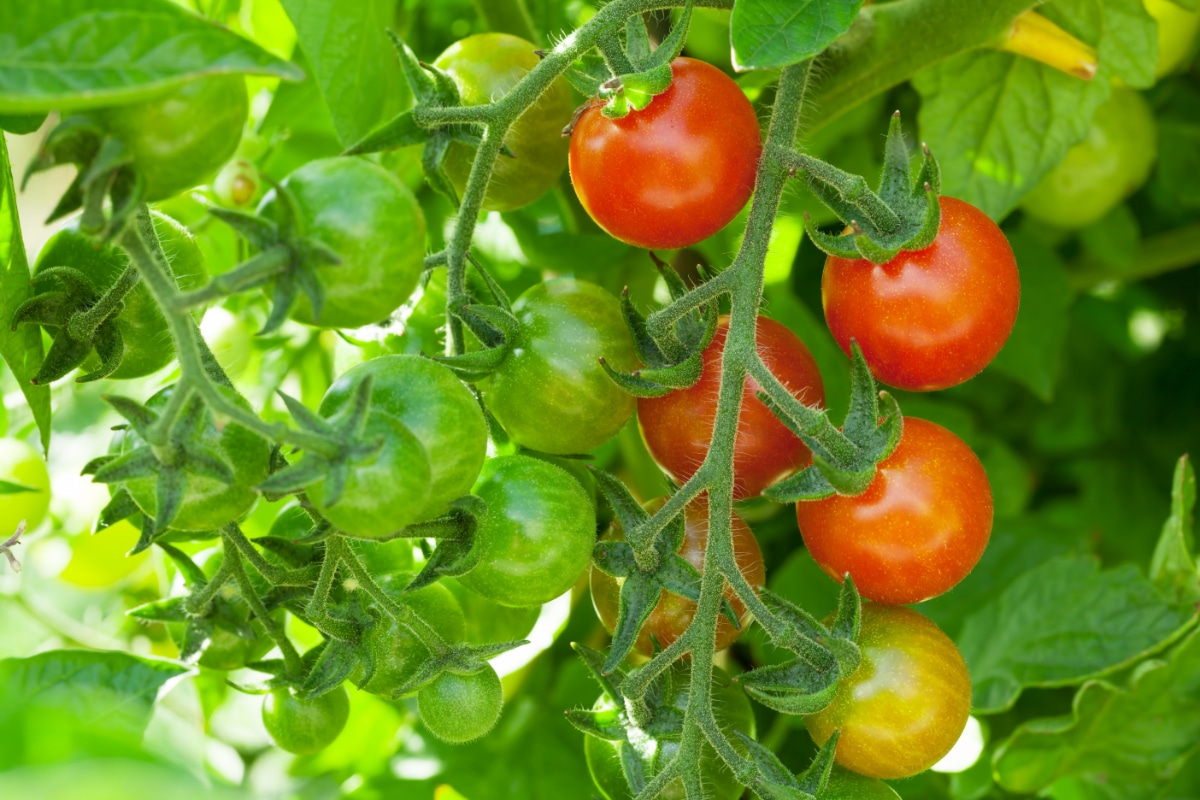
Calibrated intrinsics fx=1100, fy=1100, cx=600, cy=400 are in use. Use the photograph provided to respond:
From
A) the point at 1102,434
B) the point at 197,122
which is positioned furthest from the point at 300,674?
the point at 1102,434

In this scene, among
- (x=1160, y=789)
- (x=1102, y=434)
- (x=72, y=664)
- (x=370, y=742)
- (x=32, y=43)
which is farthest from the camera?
(x=1102, y=434)

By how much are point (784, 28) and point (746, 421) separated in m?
0.22

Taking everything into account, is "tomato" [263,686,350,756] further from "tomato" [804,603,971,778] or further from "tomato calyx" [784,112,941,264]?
"tomato calyx" [784,112,941,264]

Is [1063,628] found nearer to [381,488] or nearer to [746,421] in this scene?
[746,421]

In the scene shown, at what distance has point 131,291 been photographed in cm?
61

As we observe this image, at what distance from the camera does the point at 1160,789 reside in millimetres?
897

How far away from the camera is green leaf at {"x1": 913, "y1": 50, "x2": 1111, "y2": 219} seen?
91cm

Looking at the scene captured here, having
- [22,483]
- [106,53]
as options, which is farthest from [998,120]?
[22,483]

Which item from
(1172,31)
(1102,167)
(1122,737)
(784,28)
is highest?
(784,28)

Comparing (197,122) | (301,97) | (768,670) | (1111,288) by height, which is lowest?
(1111,288)

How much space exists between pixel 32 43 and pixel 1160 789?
94 centimetres

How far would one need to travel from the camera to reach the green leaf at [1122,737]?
2.86ft

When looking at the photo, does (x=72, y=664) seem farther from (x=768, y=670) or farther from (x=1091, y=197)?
(x=1091, y=197)

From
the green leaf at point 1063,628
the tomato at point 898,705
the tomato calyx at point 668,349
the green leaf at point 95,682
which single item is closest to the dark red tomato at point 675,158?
the tomato calyx at point 668,349
